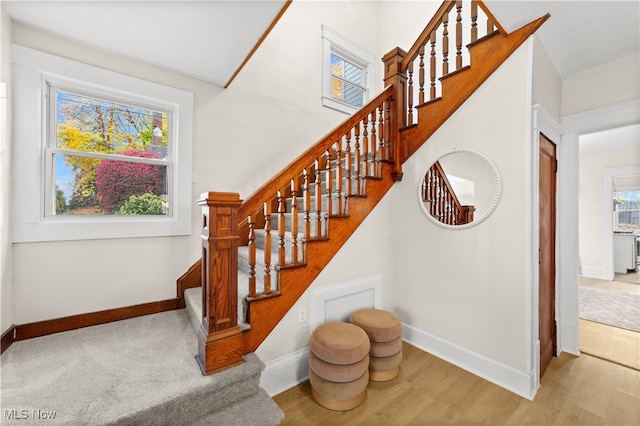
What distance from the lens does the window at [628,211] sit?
6.86 metres

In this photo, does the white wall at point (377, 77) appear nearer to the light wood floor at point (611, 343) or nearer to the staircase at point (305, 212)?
the staircase at point (305, 212)

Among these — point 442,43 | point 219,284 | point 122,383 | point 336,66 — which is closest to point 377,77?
point 336,66

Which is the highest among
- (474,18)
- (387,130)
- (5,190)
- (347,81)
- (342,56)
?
(342,56)

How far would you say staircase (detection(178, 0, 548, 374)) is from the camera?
1464 millimetres

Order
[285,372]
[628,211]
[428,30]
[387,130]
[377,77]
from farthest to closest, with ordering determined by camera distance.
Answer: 1. [628,211]
2. [377,77]
3. [387,130]
4. [428,30]
5. [285,372]

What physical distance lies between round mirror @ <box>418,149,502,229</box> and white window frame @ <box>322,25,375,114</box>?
181cm

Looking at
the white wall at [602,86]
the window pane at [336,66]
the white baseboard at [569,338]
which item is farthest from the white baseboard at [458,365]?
the window pane at [336,66]

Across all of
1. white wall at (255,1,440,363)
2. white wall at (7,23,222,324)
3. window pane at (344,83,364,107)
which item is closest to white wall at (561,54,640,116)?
white wall at (255,1,440,363)

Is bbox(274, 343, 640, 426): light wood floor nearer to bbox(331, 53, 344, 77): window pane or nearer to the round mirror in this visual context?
the round mirror

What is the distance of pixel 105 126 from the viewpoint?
2.06 m

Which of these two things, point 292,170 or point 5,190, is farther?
point 292,170

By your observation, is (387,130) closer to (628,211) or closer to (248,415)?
(248,415)

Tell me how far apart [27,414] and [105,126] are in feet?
6.09

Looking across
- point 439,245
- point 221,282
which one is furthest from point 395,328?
point 221,282
